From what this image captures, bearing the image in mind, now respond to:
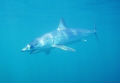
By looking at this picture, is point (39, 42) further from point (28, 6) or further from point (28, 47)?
point (28, 6)

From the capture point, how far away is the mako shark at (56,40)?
704 cm

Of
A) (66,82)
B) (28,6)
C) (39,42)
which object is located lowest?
(39,42)

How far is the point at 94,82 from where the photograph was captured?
66.0ft

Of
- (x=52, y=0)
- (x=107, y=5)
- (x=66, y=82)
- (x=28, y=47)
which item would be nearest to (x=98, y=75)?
(x=66, y=82)

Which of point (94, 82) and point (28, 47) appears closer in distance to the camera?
point (28, 47)

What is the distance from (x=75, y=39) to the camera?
10000 millimetres

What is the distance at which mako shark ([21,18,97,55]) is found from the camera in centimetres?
704

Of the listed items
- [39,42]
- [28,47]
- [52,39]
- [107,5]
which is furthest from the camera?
[107,5]

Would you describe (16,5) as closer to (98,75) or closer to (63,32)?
(63,32)

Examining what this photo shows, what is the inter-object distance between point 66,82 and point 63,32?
526 inches

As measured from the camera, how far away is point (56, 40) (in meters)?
8.46

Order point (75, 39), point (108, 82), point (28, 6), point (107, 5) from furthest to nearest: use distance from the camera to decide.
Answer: point (107, 5)
point (28, 6)
point (108, 82)
point (75, 39)

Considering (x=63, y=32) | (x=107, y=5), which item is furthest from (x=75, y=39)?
(x=107, y=5)

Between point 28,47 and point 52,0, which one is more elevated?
point 52,0
